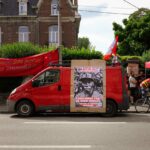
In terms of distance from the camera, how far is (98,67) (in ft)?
59.4

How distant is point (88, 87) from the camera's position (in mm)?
18031

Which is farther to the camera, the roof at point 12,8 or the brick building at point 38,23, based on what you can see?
the roof at point 12,8

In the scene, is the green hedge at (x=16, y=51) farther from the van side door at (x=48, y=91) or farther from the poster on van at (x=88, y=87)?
the poster on van at (x=88, y=87)

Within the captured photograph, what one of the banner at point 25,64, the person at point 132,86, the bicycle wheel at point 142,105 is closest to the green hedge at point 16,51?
the banner at point 25,64

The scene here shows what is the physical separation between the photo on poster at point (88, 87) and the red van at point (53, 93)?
0.28 metres

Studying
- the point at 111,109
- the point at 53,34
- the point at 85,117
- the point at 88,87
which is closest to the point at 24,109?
the point at 85,117

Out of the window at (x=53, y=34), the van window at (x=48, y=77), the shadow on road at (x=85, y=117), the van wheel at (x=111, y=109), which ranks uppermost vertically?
the window at (x=53, y=34)

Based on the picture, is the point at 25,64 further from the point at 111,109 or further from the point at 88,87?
the point at 111,109

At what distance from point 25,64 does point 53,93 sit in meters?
5.95

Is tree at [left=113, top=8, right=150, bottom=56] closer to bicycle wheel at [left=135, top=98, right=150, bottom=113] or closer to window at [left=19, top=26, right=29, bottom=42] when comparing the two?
window at [left=19, top=26, right=29, bottom=42]

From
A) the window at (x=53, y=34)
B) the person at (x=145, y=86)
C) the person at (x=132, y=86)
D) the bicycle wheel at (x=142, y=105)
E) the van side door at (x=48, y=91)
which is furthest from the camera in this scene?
the window at (x=53, y=34)

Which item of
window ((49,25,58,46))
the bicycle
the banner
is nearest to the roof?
window ((49,25,58,46))

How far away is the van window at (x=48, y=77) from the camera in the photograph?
17953mm

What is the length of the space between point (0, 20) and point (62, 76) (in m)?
34.2
